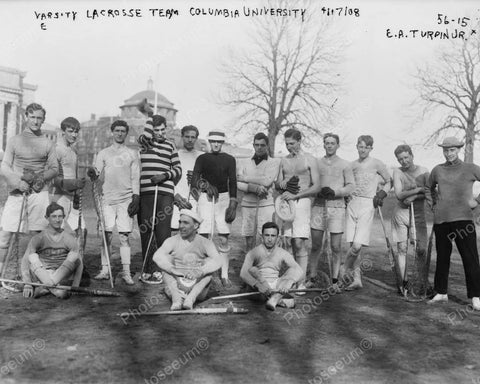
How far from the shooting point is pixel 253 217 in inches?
283

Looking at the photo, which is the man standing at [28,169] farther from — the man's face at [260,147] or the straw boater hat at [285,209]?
the straw boater hat at [285,209]

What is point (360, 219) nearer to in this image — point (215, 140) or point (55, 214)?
point (215, 140)

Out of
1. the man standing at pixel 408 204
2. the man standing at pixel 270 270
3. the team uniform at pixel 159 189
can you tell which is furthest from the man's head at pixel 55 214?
the man standing at pixel 408 204

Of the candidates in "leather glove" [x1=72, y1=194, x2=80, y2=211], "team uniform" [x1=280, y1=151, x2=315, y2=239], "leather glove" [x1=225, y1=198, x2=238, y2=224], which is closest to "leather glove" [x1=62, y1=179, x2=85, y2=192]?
"leather glove" [x1=72, y1=194, x2=80, y2=211]

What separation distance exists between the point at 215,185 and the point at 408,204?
2639mm

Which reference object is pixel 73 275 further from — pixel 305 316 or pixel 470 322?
pixel 470 322

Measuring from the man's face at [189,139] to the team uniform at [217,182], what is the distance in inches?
15.1

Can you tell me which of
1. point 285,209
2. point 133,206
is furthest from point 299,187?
point 133,206

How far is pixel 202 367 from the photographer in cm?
409

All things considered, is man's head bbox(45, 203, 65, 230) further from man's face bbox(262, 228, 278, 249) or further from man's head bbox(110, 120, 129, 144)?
man's face bbox(262, 228, 278, 249)

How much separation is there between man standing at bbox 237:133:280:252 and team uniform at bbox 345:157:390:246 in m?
1.12

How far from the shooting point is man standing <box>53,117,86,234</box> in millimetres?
6958

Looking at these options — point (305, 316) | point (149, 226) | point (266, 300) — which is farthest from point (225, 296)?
point (149, 226)

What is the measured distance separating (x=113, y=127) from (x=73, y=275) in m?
Result: 2.05
